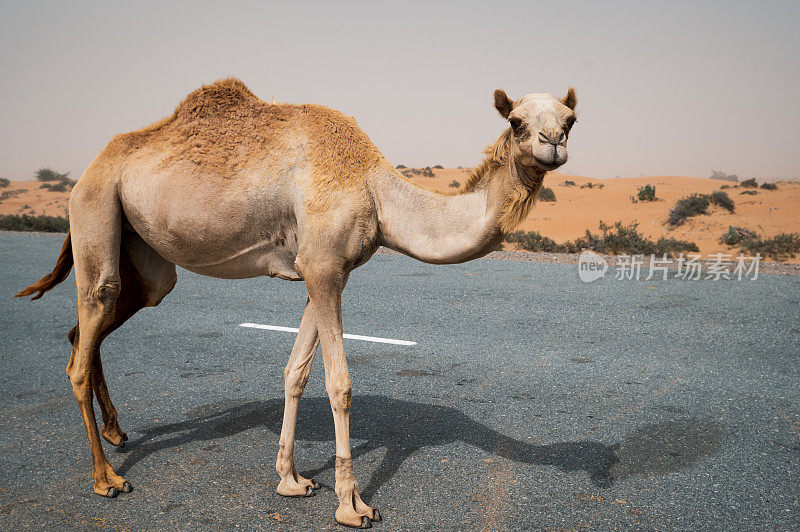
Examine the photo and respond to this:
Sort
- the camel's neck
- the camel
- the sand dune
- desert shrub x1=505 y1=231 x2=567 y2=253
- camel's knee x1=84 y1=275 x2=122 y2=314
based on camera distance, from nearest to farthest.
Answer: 1. the camel's neck
2. the camel
3. camel's knee x1=84 y1=275 x2=122 y2=314
4. desert shrub x1=505 y1=231 x2=567 y2=253
5. the sand dune

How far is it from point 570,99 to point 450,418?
269cm

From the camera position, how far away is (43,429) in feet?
15.0

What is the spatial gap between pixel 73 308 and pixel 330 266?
699cm

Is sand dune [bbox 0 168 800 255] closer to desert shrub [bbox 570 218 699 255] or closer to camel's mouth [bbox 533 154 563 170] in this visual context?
desert shrub [bbox 570 218 699 255]

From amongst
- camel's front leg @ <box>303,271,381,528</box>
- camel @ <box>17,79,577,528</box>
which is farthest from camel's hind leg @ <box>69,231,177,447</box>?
camel's front leg @ <box>303,271,381,528</box>

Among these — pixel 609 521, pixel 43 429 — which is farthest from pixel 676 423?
pixel 43 429

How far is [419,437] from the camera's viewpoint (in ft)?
14.6

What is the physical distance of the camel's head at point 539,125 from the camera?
2871 mm

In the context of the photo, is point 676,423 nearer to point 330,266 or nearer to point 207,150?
point 330,266

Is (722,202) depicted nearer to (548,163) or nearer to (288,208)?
(548,163)

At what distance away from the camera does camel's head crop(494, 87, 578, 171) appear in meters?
2.87

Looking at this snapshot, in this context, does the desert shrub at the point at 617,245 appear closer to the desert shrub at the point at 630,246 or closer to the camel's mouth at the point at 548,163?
the desert shrub at the point at 630,246

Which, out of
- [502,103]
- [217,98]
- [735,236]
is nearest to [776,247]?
[735,236]

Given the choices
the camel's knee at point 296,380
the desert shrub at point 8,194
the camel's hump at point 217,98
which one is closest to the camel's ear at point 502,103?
the camel's hump at point 217,98
